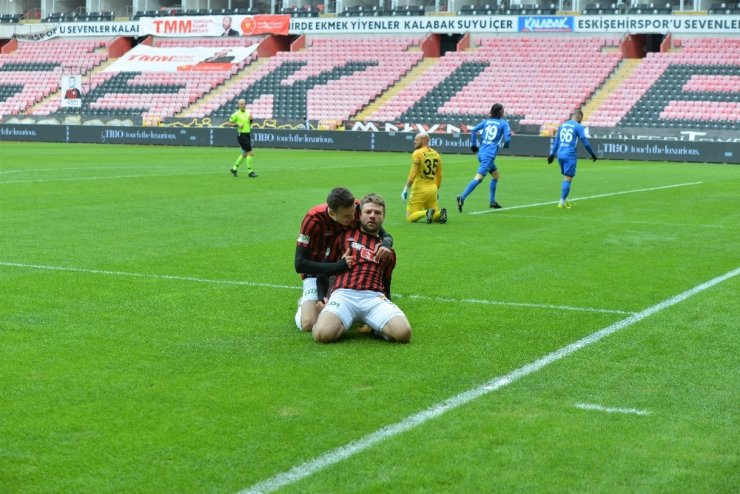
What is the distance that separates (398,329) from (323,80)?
49.7 metres

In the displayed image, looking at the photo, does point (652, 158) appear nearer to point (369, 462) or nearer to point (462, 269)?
point (462, 269)

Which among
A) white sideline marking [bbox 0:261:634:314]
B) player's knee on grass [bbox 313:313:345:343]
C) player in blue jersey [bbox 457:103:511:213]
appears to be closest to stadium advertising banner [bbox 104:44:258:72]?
player in blue jersey [bbox 457:103:511:213]

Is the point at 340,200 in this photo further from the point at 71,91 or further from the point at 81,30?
the point at 81,30

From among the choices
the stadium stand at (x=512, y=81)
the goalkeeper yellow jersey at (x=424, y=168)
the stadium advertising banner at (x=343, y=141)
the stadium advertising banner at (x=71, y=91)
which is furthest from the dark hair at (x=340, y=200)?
the stadium advertising banner at (x=71, y=91)

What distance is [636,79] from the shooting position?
51.5m

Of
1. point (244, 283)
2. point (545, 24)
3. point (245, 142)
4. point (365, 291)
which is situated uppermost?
point (545, 24)

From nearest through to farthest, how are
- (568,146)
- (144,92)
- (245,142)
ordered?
(568,146) < (245,142) < (144,92)

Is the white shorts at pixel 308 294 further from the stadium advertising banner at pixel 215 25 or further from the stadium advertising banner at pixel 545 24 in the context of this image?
the stadium advertising banner at pixel 215 25

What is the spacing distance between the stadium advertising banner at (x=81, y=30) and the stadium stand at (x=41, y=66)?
0.44 metres

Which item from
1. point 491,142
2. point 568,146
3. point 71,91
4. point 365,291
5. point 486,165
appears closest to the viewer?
point 365,291

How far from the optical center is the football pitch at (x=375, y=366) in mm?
5574

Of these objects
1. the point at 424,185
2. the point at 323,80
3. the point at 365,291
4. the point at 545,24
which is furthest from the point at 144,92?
the point at 365,291

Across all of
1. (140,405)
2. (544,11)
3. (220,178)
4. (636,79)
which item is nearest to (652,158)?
(636,79)

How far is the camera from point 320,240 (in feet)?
29.9
